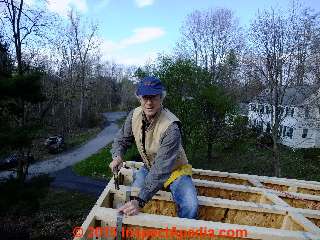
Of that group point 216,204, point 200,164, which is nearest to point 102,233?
point 216,204

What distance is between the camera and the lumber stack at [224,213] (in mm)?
2953

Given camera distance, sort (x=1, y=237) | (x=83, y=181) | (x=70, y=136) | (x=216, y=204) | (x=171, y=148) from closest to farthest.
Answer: (x=171, y=148) < (x=216, y=204) < (x=1, y=237) < (x=83, y=181) < (x=70, y=136)

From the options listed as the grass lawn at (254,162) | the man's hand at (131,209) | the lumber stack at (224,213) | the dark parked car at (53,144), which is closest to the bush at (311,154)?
the grass lawn at (254,162)

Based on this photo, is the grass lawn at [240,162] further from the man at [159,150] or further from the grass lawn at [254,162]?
the man at [159,150]

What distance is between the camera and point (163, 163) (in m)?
3.42

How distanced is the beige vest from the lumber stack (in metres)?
0.41

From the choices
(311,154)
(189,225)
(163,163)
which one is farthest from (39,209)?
(311,154)

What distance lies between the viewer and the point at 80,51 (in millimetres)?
54344

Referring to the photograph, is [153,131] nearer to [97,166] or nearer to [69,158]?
[97,166]

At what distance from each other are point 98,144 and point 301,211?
133 feet

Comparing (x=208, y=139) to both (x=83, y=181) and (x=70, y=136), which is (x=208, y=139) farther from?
(x=70, y=136)

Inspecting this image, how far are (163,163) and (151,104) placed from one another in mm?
654

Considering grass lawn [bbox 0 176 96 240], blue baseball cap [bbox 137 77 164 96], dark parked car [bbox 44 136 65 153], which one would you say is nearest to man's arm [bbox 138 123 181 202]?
blue baseball cap [bbox 137 77 164 96]

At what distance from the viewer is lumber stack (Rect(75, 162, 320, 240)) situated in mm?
2953
